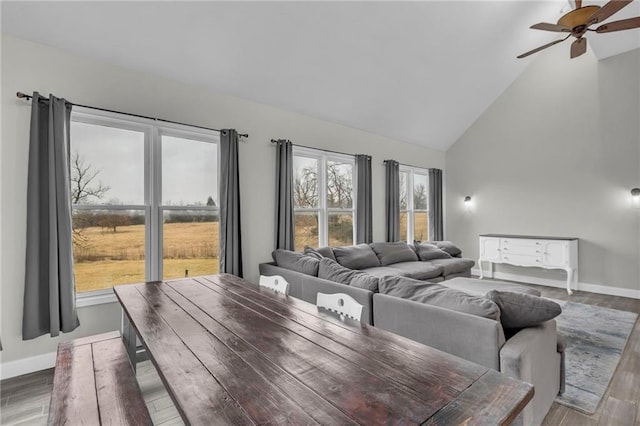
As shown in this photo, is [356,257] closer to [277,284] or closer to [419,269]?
[419,269]

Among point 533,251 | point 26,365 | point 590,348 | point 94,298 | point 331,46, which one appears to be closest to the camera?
point 26,365

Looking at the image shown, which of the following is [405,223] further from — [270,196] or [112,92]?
[112,92]

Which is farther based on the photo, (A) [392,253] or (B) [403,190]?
(B) [403,190]

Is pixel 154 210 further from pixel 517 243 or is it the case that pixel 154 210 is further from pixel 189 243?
pixel 517 243

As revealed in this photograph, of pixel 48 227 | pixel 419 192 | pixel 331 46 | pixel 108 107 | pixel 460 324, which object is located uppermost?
pixel 331 46

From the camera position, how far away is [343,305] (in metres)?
1.74

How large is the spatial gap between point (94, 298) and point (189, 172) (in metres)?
1.55

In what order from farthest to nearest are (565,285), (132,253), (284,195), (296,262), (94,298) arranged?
(565,285) < (284,195) < (296,262) < (132,253) < (94,298)

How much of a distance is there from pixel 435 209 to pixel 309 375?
6.24 meters

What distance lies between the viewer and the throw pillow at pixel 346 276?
250cm

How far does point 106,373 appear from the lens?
1601 mm

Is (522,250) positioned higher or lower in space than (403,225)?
lower

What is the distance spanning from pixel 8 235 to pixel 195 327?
220 centimetres

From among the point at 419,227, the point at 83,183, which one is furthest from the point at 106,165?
the point at 419,227
